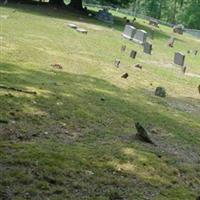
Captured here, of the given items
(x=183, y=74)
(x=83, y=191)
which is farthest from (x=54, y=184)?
(x=183, y=74)

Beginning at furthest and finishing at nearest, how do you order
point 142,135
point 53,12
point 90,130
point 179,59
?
point 53,12, point 179,59, point 142,135, point 90,130

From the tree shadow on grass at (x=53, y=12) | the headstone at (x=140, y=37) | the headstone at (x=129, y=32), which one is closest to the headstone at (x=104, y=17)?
the tree shadow on grass at (x=53, y=12)

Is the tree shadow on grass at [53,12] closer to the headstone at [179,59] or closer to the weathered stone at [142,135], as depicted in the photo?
the headstone at [179,59]

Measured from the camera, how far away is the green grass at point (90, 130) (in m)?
6.20

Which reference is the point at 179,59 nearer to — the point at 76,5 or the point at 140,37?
the point at 140,37

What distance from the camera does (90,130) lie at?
8.65 metres

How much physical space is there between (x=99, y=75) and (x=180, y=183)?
28.0ft

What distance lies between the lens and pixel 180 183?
22.8ft

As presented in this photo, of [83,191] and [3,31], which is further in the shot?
[3,31]

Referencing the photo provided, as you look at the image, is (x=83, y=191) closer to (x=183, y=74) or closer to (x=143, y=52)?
(x=183, y=74)

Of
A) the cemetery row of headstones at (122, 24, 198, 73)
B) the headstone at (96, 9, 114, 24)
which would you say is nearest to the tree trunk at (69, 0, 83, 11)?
the headstone at (96, 9, 114, 24)

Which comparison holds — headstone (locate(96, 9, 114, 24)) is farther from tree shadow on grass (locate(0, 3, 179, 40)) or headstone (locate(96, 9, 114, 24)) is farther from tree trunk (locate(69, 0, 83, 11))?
tree trunk (locate(69, 0, 83, 11))

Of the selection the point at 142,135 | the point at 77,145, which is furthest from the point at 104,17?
the point at 77,145

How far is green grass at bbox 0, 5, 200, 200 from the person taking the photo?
6199mm
